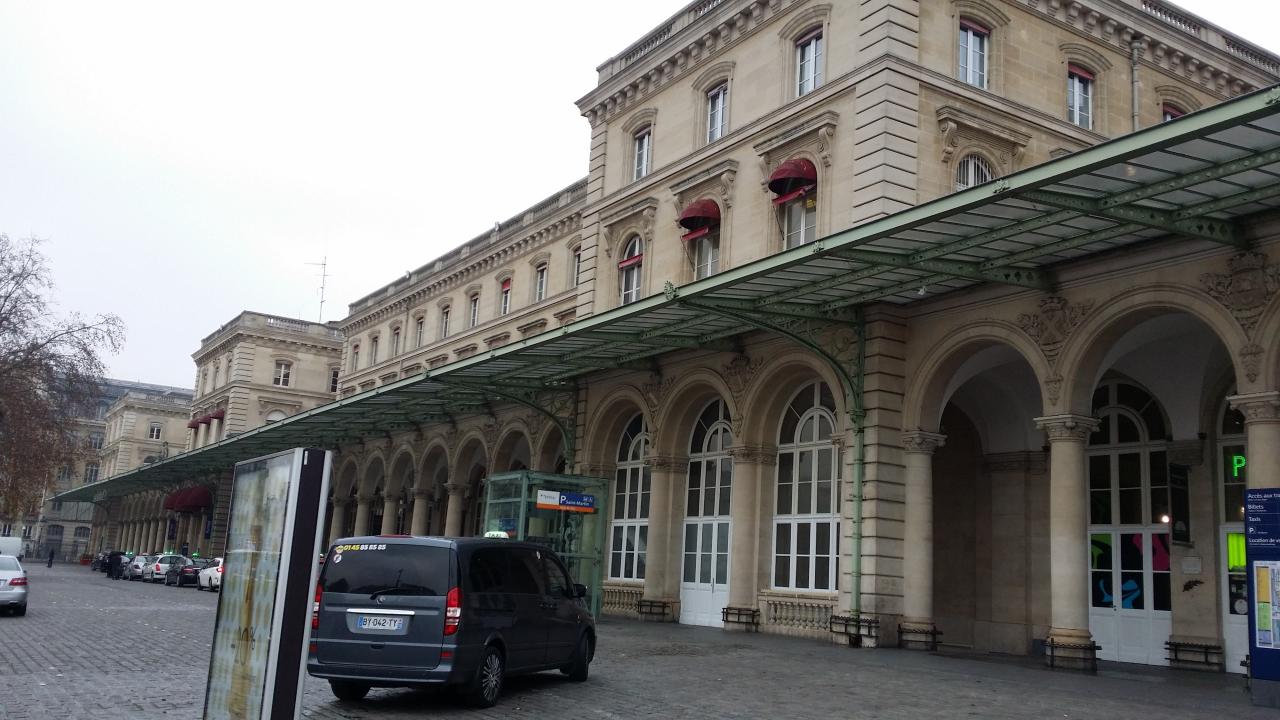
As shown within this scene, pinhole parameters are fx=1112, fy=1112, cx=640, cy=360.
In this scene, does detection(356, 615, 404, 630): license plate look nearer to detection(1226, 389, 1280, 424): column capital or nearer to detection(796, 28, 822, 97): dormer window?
detection(1226, 389, 1280, 424): column capital

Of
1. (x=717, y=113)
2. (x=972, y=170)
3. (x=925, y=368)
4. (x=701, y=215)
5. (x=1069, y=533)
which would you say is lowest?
(x=1069, y=533)

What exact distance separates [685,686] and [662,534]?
14.3 m

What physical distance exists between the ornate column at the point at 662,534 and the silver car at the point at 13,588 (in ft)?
45.0

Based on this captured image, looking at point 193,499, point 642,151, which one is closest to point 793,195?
point 642,151

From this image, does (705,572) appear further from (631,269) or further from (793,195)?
(793,195)

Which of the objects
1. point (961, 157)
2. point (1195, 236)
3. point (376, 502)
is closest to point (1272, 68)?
point (961, 157)

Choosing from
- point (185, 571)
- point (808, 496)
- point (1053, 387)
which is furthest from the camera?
point (185, 571)

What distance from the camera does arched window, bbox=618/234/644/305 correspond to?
29812 mm

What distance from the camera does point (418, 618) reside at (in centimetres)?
1132

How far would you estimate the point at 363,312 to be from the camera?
5597cm

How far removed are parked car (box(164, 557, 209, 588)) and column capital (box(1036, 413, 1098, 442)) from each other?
122 ft

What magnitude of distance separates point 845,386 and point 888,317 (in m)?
1.60

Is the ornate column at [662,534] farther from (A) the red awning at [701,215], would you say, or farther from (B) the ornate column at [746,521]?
(A) the red awning at [701,215]

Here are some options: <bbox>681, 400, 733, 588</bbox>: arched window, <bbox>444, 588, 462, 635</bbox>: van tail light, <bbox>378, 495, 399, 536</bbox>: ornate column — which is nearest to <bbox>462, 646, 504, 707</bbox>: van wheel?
<bbox>444, 588, 462, 635</bbox>: van tail light
